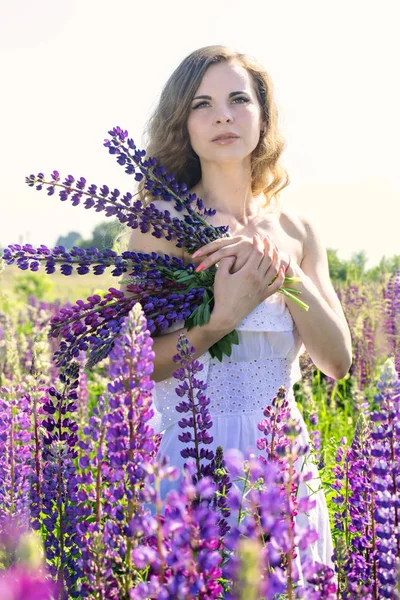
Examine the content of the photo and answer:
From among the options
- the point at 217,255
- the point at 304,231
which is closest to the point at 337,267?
the point at 304,231

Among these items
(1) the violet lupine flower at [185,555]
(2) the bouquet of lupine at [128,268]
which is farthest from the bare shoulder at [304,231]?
(1) the violet lupine flower at [185,555]

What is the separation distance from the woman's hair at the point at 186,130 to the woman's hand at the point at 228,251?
63 cm

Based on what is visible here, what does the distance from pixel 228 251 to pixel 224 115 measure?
0.76m

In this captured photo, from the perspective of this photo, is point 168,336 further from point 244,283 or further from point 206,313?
point 244,283

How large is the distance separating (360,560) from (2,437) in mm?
985

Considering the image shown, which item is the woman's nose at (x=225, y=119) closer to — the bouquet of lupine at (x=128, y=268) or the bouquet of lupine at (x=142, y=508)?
the bouquet of lupine at (x=128, y=268)

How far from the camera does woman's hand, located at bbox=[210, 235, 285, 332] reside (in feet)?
7.72

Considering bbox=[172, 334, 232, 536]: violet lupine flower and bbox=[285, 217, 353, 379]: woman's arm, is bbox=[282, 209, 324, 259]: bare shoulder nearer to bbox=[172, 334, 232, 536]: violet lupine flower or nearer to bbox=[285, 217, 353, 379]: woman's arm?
bbox=[285, 217, 353, 379]: woman's arm

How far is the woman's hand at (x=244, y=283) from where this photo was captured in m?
2.35

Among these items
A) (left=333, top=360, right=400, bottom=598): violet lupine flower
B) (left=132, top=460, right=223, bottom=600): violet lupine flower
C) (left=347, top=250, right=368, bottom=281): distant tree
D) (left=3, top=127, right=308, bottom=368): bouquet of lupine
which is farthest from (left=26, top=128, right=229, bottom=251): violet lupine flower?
(left=347, top=250, right=368, bottom=281): distant tree

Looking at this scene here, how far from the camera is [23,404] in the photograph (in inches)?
85.6

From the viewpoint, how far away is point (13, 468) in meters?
1.88

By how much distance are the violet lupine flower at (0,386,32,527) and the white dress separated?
79cm

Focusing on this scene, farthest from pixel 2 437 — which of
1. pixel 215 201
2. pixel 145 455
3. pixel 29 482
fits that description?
pixel 215 201
